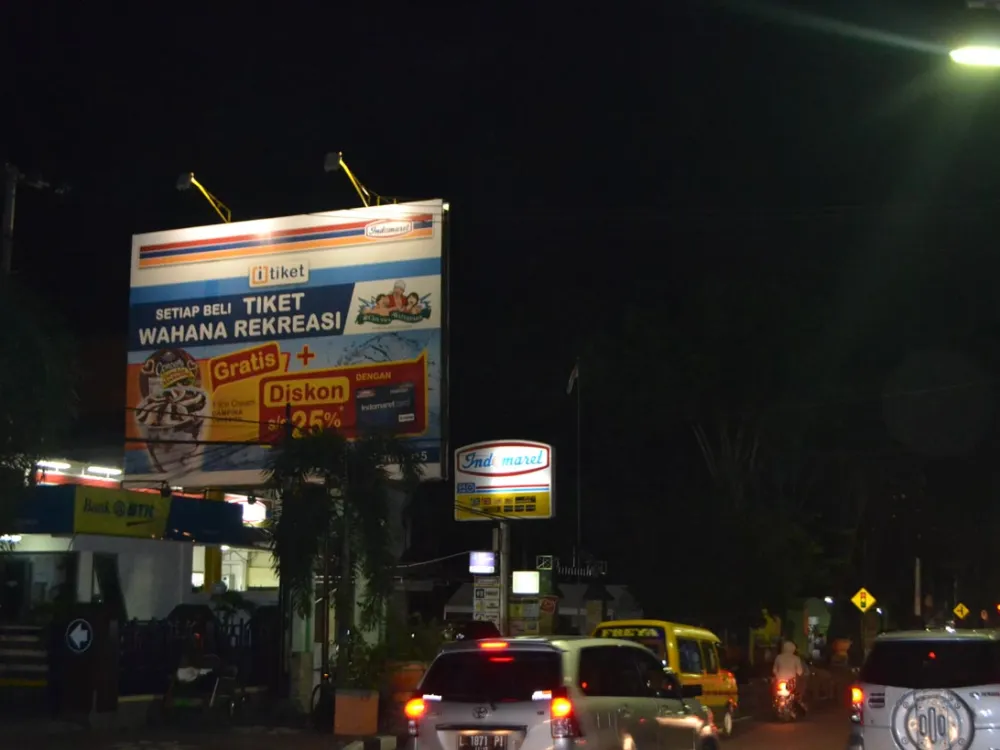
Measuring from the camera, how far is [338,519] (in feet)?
69.7

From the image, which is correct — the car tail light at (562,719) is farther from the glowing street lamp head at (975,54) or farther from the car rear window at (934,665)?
the glowing street lamp head at (975,54)

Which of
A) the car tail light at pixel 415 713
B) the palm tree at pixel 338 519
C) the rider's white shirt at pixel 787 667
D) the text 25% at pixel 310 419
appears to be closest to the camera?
the car tail light at pixel 415 713

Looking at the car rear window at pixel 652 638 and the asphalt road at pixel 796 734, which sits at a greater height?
the car rear window at pixel 652 638

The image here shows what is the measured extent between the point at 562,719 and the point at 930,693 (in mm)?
3208

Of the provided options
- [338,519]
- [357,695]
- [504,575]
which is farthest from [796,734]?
[504,575]

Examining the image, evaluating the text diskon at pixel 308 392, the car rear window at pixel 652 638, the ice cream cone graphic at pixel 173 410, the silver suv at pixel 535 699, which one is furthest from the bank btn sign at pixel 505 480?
the silver suv at pixel 535 699

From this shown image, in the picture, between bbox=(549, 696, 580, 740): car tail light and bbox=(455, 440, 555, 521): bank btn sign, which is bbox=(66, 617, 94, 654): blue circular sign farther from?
bbox=(455, 440, 555, 521): bank btn sign

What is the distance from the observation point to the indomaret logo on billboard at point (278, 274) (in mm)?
28172

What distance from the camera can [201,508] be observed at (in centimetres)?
2925

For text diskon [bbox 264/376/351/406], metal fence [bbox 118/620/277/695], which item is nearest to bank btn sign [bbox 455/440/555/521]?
text diskon [bbox 264/376/351/406]

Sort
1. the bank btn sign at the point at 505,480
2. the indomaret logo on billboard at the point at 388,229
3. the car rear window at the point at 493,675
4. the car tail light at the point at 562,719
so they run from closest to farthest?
the car tail light at the point at 562,719 → the car rear window at the point at 493,675 → the indomaret logo on billboard at the point at 388,229 → the bank btn sign at the point at 505,480

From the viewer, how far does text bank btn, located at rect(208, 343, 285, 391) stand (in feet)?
93.2

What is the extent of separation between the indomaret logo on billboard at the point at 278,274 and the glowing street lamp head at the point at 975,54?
21.4m

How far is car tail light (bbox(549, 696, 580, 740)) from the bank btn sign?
22855 millimetres
